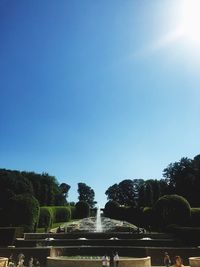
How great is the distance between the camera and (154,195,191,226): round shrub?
40906 millimetres

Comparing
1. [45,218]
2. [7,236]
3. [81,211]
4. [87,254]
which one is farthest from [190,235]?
[81,211]

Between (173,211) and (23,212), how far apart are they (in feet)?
58.9

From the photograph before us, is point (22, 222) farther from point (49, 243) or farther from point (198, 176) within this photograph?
point (198, 176)

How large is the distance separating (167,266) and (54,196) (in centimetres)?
6441

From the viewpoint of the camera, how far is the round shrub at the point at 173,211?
4091 cm

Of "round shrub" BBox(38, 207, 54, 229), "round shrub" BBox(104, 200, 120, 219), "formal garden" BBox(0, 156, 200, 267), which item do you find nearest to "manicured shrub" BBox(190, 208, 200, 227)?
"formal garden" BBox(0, 156, 200, 267)

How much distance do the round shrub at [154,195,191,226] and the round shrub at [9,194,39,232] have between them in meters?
15.5

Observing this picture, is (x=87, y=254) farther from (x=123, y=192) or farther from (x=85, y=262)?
(x=123, y=192)

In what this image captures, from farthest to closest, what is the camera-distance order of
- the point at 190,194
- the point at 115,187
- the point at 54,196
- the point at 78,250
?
1. the point at 115,187
2. the point at 54,196
3. the point at 190,194
4. the point at 78,250

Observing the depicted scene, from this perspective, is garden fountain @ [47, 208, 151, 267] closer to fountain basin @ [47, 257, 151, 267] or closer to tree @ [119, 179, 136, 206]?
fountain basin @ [47, 257, 151, 267]

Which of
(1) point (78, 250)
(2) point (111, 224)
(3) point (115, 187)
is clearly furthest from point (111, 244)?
(3) point (115, 187)

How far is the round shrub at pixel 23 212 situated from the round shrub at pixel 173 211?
50.8 feet

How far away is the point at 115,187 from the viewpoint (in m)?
109

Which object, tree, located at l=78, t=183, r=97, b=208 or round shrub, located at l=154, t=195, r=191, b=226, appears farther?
tree, located at l=78, t=183, r=97, b=208
